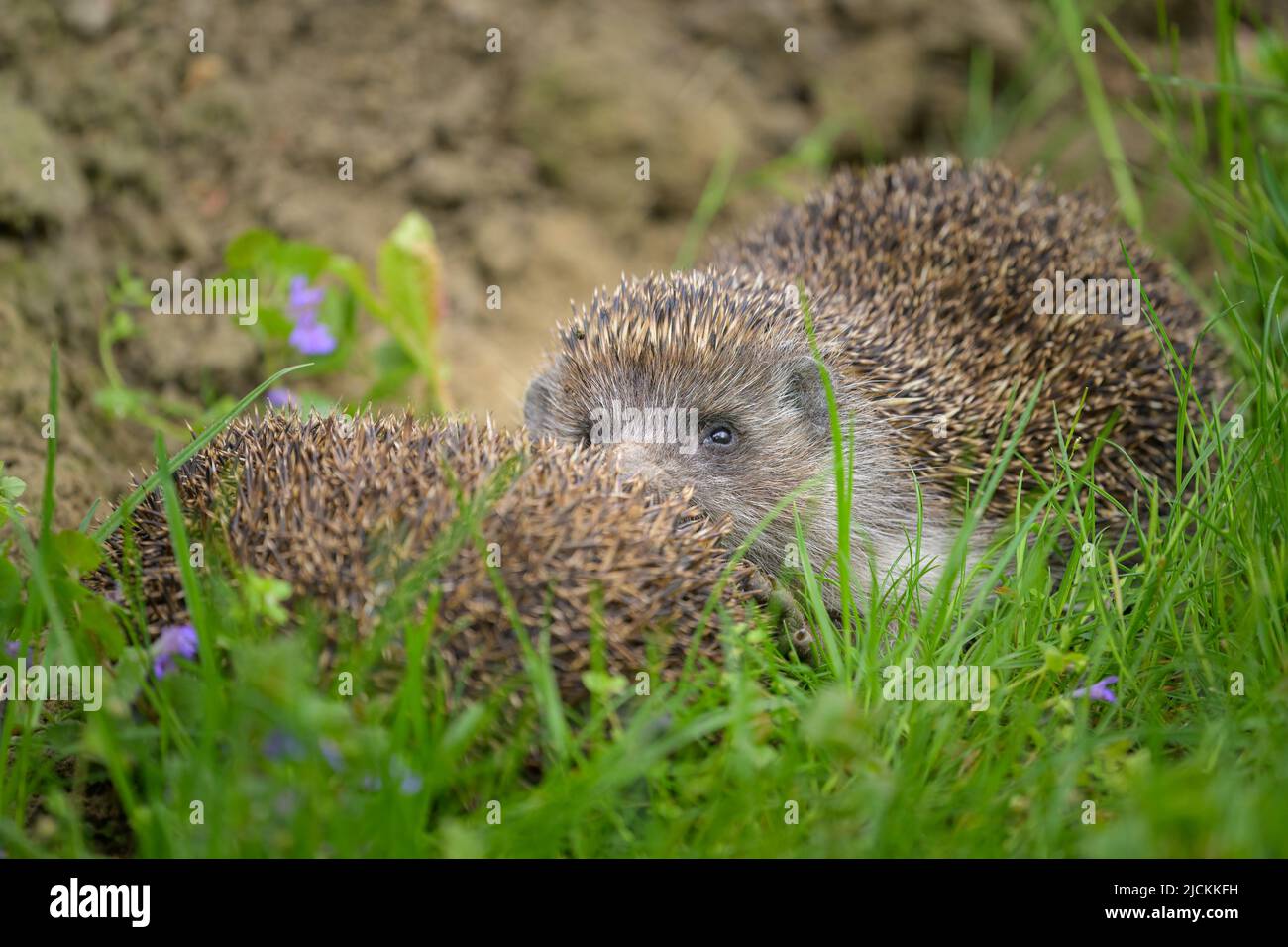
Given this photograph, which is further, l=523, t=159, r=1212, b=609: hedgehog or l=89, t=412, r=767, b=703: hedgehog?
l=523, t=159, r=1212, b=609: hedgehog

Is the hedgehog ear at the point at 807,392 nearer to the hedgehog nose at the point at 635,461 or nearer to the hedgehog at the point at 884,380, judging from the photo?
the hedgehog at the point at 884,380

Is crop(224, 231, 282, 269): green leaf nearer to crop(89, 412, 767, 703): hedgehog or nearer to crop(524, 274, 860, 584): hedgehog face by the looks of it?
crop(524, 274, 860, 584): hedgehog face

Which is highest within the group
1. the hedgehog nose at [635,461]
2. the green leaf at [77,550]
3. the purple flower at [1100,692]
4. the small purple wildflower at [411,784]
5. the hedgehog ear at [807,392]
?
the hedgehog ear at [807,392]

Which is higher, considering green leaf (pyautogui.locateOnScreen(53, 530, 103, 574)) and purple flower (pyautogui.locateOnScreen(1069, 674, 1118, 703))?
green leaf (pyautogui.locateOnScreen(53, 530, 103, 574))

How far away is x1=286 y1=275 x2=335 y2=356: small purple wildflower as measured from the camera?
5.50 m

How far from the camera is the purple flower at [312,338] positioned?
5.48 m

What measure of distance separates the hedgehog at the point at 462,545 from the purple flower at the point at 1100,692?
100cm

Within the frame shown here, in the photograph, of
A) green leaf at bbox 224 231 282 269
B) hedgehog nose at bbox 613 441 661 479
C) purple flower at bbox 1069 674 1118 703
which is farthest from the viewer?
green leaf at bbox 224 231 282 269

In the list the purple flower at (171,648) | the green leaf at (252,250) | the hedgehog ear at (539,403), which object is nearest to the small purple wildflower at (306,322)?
the green leaf at (252,250)

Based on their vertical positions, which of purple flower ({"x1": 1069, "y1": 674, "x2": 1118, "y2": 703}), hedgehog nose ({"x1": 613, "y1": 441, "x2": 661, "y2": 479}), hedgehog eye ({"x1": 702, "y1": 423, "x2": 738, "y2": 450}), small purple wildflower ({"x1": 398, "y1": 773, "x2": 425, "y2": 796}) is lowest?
small purple wildflower ({"x1": 398, "y1": 773, "x2": 425, "y2": 796})

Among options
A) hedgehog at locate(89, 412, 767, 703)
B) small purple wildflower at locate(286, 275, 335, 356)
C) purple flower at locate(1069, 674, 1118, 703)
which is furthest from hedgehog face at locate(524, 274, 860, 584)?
purple flower at locate(1069, 674, 1118, 703)

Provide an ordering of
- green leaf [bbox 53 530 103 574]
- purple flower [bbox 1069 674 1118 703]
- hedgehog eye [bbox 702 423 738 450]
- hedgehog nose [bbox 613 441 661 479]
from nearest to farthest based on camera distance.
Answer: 1. purple flower [bbox 1069 674 1118 703]
2. green leaf [bbox 53 530 103 574]
3. hedgehog nose [bbox 613 441 661 479]
4. hedgehog eye [bbox 702 423 738 450]
